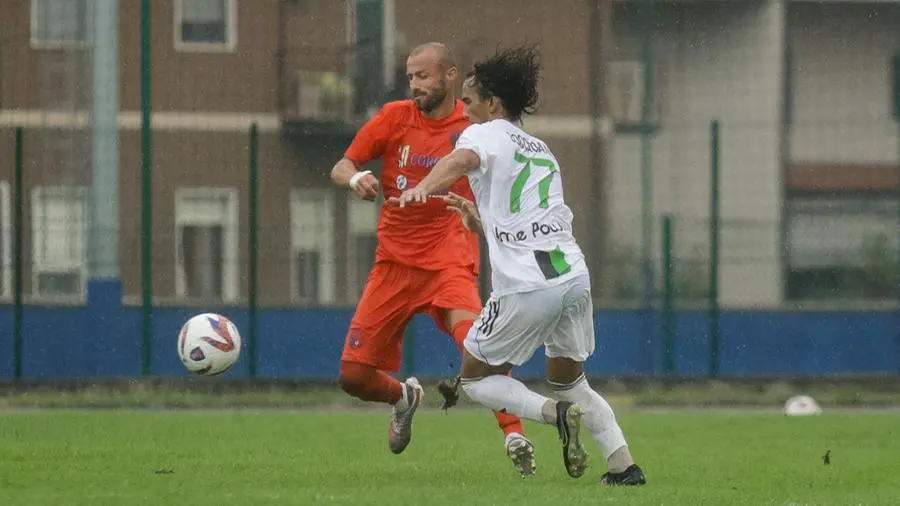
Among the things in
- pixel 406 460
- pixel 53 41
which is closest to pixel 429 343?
pixel 53 41

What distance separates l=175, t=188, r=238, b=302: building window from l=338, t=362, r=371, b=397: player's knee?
723 centimetres

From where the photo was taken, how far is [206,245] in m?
16.9

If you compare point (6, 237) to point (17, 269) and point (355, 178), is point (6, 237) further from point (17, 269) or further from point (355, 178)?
point (355, 178)

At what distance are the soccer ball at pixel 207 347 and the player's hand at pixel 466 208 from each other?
9.01ft

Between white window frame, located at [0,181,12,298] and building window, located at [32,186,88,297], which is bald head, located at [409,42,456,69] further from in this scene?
white window frame, located at [0,181,12,298]

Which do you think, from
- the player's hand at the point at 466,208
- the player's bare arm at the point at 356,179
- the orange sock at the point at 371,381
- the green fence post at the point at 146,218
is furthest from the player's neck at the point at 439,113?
the green fence post at the point at 146,218

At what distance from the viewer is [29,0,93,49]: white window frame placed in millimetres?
17000

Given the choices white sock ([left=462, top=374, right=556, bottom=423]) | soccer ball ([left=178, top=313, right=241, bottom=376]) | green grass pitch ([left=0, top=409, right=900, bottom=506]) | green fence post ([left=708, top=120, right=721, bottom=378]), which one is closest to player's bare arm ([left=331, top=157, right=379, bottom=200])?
white sock ([left=462, top=374, right=556, bottom=423])

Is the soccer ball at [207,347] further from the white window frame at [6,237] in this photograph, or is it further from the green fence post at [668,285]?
the green fence post at [668,285]

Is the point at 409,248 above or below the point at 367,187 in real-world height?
below

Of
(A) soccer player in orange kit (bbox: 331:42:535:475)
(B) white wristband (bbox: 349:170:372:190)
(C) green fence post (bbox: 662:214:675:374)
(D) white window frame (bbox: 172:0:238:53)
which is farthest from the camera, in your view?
(C) green fence post (bbox: 662:214:675:374)

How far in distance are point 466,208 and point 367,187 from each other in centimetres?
61

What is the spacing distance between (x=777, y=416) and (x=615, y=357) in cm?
355

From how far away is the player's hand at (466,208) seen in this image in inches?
315
